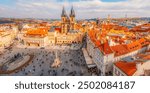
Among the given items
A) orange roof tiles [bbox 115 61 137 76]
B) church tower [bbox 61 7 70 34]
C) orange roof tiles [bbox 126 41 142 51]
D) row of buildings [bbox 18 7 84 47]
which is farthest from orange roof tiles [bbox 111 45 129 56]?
church tower [bbox 61 7 70 34]

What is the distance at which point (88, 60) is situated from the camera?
24.2 m

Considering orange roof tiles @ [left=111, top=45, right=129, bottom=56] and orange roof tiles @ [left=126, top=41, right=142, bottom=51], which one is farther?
orange roof tiles @ [left=126, top=41, right=142, bottom=51]

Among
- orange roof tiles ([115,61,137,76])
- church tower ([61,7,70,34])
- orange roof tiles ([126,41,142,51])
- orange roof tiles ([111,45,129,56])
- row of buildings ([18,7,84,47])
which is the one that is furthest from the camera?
church tower ([61,7,70,34])

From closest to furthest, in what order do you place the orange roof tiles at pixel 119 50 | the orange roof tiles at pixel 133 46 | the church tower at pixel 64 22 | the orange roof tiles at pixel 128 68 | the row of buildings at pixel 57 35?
1. the orange roof tiles at pixel 128 68
2. the orange roof tiles at pixel 119 50
3. the orange roof tiles at pixel 133 46
4. the row of buildings at pixel 57 35
5. the church tower at pixel 64 22

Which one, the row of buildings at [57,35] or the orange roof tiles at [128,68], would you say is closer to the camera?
the orange roof tiles at [128,68]

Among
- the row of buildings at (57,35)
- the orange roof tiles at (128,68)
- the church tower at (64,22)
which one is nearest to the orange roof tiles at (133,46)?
the orange roof tiles at (128,68)

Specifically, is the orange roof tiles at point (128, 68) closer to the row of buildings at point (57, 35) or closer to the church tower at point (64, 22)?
the row of buildings at point (57, 35)

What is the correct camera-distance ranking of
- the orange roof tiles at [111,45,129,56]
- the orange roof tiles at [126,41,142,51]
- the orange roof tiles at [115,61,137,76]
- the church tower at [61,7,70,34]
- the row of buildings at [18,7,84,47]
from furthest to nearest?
the church tower at [61,7,70,34], the row of buildings at [18,7,84,47], the orange roof tiles at [126,41,142,51], the orange roof tiles at [111,45,129,56], the orange roof tiles at [115,61,137,76]

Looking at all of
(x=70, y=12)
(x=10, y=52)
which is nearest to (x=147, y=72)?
(x=10, y=52)

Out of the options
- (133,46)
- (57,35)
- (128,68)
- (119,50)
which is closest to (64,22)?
(57,35)

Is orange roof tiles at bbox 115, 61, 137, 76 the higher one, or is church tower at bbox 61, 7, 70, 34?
church tower at bbox 61, 7, 70, 34

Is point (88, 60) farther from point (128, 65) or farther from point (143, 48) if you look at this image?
point (128, 65)

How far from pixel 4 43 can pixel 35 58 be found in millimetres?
13809

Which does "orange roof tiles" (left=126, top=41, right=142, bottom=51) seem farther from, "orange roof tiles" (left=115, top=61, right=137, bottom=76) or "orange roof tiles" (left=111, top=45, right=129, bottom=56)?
"orange roof tiles" (left=115, top=61, right=137, bottom=76)
